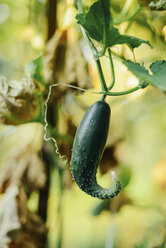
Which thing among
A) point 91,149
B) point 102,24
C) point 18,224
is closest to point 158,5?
point 102,24

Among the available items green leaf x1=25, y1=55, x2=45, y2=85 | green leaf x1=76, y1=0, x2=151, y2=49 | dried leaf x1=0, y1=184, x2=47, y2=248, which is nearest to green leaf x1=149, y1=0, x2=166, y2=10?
green leaf x1=76, y1=0, x2=151, y2=49

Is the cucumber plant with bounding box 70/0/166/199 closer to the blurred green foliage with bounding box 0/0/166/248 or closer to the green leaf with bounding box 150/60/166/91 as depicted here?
the green leaf with bounding box 150/60/166/91

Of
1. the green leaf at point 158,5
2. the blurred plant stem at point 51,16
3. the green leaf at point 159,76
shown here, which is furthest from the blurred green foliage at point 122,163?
the green leaf at point 159,76

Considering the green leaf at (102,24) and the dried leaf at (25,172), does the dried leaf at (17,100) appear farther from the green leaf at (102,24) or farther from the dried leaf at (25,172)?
the green leaf at (102,24)

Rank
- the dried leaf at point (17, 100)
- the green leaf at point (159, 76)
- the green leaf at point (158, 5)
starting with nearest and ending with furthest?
the green leaf at point (159, 76), the green leaf at point (158, 5), the dried leaf at point (17, 100)

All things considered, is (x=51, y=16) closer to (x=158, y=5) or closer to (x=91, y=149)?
(x=158, y=5)

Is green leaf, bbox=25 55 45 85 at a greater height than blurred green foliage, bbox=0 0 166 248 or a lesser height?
greater
